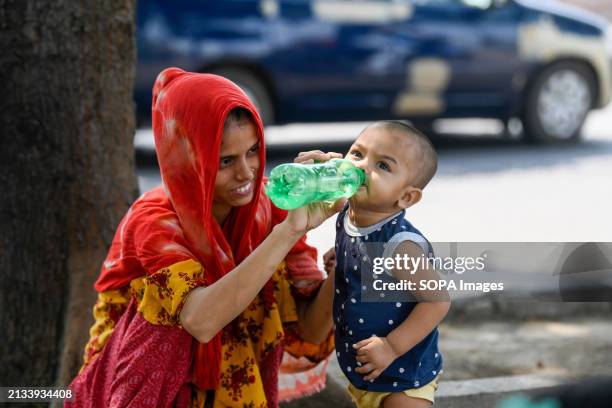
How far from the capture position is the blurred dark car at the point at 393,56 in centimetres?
705

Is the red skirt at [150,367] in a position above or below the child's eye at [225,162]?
below

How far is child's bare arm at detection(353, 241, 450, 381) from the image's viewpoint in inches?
87.3

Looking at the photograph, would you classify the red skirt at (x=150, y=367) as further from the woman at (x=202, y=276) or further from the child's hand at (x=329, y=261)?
the child's hand at (x=329, y=261)

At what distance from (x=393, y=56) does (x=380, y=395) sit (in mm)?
5645

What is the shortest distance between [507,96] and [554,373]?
5.28m

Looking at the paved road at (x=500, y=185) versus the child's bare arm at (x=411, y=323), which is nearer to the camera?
the child's bare arm at (x=411, y=323)

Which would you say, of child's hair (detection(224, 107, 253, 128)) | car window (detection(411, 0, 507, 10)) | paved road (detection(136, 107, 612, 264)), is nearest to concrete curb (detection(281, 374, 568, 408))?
child's hair (detection(224, 107, 253, 128))

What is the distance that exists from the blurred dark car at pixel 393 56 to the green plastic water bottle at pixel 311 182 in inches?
190

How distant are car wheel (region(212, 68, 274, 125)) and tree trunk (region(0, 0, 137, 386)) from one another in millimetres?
4128

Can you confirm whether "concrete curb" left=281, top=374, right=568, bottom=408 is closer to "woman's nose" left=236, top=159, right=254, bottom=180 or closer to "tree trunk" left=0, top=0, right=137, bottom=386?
"tree trunk" left=0, top=0, right=137, bottom=386

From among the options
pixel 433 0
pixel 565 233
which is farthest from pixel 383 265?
pixel 433 0

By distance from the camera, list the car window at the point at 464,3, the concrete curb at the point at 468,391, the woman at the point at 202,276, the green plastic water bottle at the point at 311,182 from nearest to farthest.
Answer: the green plastic water bottle at the point at 311,182
the woman at the point at 202,276
the concrete curb at the point at 468,391
the car window at the point at 464,3

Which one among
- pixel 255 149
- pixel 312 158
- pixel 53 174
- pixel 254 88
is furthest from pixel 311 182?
pixel 254 88

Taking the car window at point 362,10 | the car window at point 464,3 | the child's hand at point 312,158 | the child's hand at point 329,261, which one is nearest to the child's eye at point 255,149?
the child's hand at point 312,158
